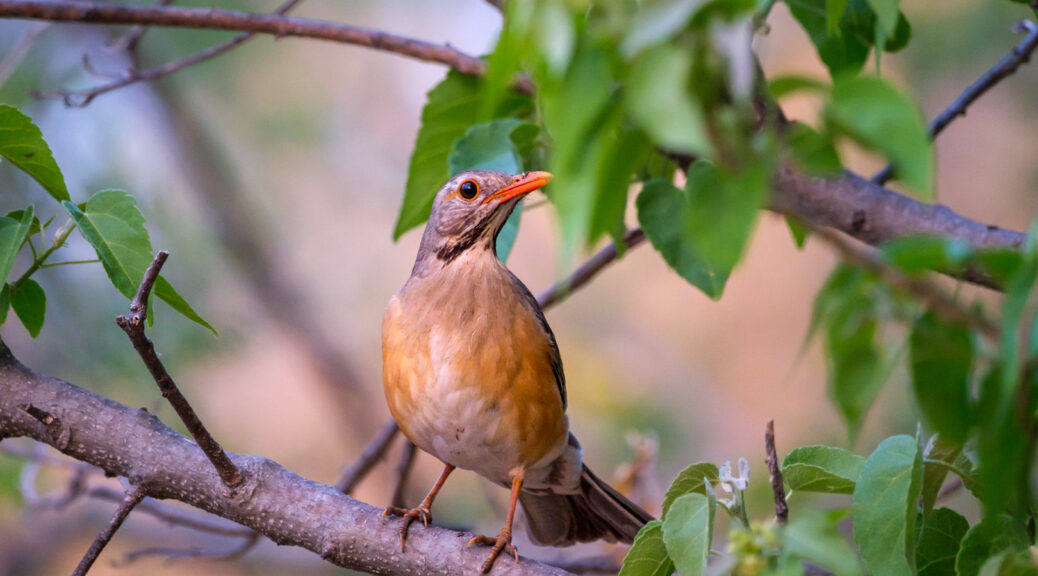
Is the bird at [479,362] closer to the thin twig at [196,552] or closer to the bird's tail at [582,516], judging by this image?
the bird's tail at [582,516]

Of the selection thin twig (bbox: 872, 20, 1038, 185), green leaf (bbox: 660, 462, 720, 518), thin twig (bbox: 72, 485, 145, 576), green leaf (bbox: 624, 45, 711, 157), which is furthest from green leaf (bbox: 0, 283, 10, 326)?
thin twig (bbox: 872, 20, 1038, 185)

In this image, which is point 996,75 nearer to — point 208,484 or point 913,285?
point 913,285

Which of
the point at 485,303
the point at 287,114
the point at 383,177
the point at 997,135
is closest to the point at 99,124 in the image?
the point at 287,114

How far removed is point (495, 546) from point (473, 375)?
868 mm

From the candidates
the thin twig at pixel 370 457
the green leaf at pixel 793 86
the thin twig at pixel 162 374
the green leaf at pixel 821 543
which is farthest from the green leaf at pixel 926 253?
the thin twig at pixel 370 457

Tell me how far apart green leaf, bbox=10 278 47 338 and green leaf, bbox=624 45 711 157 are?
8.38 ft

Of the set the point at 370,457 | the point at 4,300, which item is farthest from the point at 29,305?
the point at 370,457

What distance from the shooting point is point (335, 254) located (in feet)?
39.0

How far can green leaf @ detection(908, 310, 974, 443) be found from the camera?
154 centimetres

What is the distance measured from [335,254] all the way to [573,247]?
425 inches

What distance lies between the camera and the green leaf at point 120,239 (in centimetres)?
285

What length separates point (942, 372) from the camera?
62.7 inches

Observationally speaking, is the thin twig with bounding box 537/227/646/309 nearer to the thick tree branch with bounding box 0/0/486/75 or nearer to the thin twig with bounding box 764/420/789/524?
the thick tree branch with bounding box 0/0/486/75

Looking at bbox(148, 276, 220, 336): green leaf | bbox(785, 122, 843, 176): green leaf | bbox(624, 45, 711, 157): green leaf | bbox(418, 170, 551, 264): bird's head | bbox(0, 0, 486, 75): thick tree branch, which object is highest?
bbox(0, 0, 486, 75): thick tree branch
